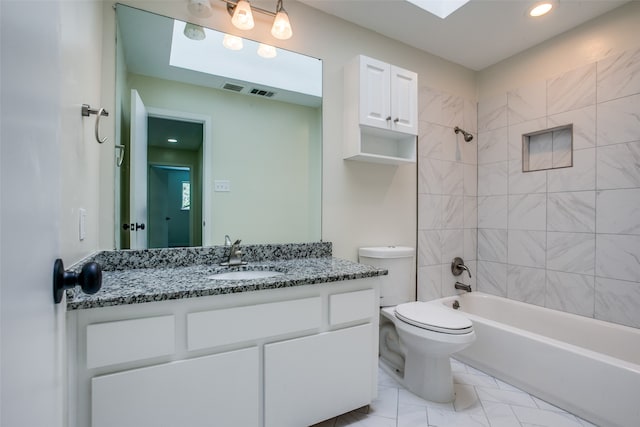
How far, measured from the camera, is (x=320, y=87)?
6.57ft

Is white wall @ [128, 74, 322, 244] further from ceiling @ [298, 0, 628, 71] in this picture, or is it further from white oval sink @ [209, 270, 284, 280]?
ceiling @ [298, 0, 628, 71]

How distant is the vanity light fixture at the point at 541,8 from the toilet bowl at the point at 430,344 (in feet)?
6.74

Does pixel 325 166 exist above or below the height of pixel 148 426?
above

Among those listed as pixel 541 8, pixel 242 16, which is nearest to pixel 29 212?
pixel 242 16

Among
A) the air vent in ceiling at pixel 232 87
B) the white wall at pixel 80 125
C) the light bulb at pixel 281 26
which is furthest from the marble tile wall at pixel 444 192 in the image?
the white wall at pixel 80 125

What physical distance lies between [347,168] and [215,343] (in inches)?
55.1

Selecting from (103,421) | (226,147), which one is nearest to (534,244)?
(226,147)

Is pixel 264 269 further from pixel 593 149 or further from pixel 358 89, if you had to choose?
pixel 593 149

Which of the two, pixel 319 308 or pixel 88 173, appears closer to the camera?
pixel 88 173

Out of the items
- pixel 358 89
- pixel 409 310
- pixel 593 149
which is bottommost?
pixel 409 310

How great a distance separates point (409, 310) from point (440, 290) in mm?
849

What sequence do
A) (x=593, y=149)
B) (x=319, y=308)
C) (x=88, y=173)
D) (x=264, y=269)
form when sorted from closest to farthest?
Answer: (x=88, y=173) < (x=319, y=308) < (x=264, y=269) < (x=593, y=149)

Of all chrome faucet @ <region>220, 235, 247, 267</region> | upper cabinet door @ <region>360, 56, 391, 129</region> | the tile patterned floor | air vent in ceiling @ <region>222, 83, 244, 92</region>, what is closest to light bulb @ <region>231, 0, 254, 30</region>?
air vent in ceiling @ <region>222, 83, 244, 92</region>

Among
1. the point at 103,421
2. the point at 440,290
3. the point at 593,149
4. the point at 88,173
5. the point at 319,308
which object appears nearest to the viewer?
the point at 103,421
